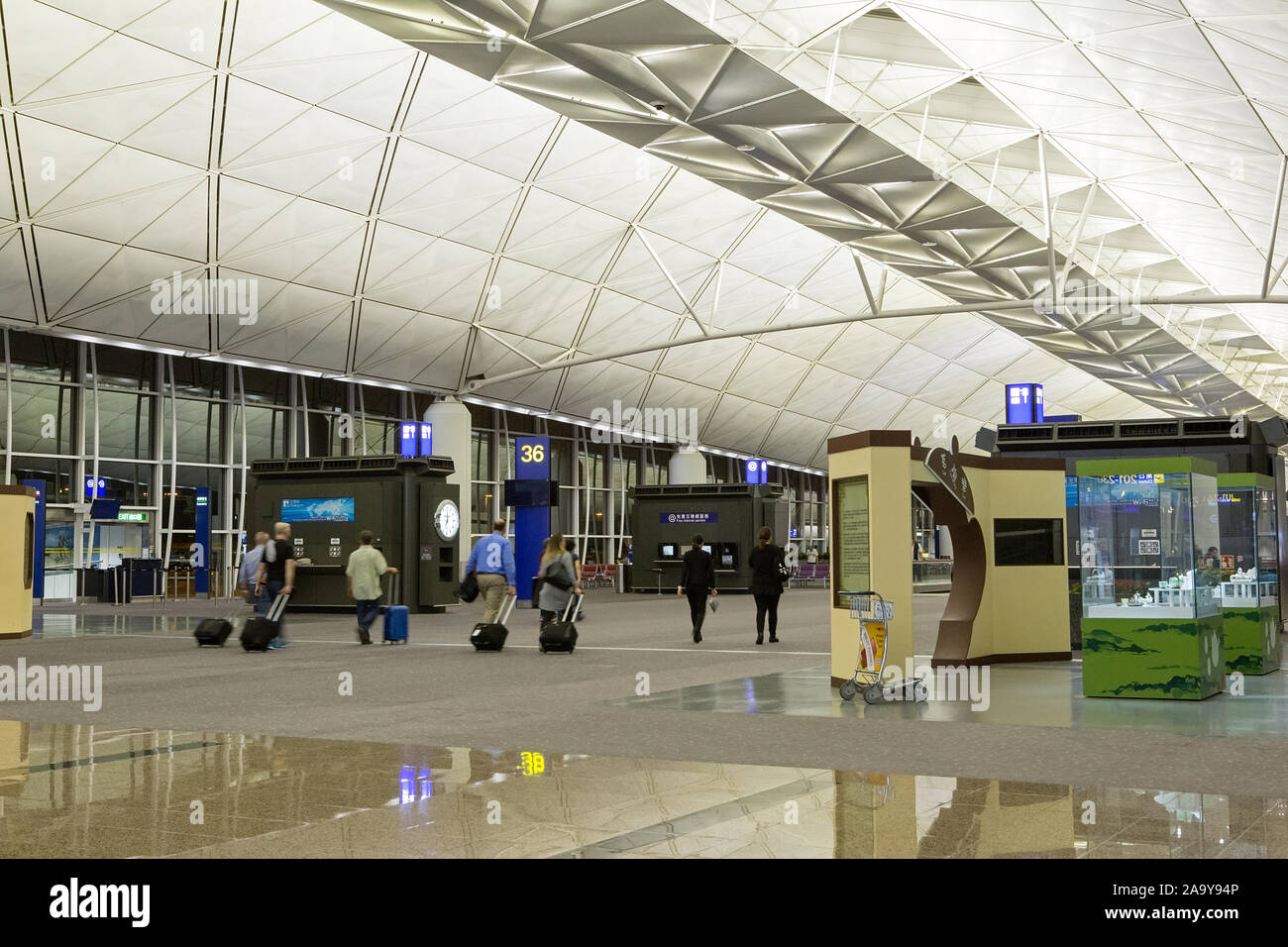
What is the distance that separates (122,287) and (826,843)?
29600 millimetres

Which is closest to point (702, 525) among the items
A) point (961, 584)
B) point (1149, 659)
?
point (961, 584)

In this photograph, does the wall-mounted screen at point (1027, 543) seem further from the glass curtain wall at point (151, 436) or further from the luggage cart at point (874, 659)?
the glass curtain wall at point (151, 436)

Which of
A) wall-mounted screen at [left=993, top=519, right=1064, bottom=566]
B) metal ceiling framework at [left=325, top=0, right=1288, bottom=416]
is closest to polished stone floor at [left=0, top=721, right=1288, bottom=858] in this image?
wall-mounted screen at [left=993, top=519, right=1064, bottom=566]

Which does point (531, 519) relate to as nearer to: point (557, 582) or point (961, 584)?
point (557, 582)

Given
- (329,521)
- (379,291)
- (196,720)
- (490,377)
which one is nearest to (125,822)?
(196,720)

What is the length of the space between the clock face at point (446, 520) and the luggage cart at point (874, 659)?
17781mm

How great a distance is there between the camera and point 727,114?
25500mm

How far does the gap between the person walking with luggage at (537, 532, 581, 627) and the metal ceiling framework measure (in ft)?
30.2

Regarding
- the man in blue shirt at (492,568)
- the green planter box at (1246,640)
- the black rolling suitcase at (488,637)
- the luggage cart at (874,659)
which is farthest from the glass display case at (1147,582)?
the man in blue shirt at (492,568)

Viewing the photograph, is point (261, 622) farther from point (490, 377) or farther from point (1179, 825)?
point (490, 377)

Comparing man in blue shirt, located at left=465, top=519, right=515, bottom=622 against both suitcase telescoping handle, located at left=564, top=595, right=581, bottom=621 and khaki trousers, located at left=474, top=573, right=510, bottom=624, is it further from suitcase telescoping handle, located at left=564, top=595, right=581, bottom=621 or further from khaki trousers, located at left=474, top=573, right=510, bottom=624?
suitcase telescoping handle, located at left=564, top=595, right=581, bottom=621

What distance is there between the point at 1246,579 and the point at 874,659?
5.81m

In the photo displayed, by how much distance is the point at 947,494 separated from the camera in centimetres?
1434

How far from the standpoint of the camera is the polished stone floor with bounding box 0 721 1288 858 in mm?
5883
